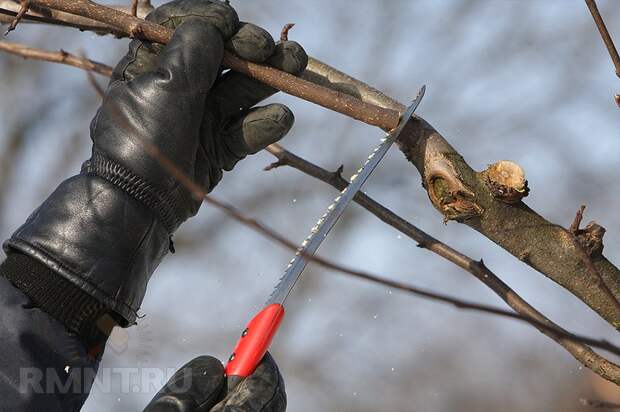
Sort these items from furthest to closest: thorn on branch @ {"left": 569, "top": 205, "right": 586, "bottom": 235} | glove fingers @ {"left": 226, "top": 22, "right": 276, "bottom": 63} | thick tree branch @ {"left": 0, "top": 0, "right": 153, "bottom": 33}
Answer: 1. thick tree branch @ {"left": 0, "top": 0, "right": 153, "bottom": 33}
2. glove fingers @ {"left": 226, "top": 22, "right": 276, "bottom": 63}
3. thorn on branch @ {"left": 569, "top": 205, "right": 586, "bottom": 235}

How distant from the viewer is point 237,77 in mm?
1690

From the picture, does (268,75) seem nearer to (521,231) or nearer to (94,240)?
(94,240)

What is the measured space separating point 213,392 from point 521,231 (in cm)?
66

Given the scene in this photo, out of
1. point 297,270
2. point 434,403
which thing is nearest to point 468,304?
point 297,270

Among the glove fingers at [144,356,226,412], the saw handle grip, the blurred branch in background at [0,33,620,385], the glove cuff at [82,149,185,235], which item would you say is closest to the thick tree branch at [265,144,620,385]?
the blurred branch in background at [0,33,620,385]

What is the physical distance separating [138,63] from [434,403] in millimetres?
5433

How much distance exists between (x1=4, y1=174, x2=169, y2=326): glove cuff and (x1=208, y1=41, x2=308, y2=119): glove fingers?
0.29 metres

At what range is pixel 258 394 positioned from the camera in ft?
4.35

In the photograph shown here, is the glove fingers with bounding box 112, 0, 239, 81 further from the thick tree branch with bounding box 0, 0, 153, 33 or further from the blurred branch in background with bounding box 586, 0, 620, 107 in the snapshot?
the blurred branch in background with bounding box 586, 0, 620, 107

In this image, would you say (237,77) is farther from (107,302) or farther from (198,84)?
(107,302)

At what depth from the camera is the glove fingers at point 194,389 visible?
1285 millimetres

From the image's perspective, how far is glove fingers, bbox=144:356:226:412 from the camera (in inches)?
50.6

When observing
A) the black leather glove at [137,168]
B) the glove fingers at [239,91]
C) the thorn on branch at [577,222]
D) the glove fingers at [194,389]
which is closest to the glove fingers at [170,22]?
the black leather glove at [137,168]

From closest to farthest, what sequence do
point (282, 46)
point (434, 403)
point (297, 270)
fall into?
1. point (297, 270)
2. point (282, 46)
3. point (434, 403)
